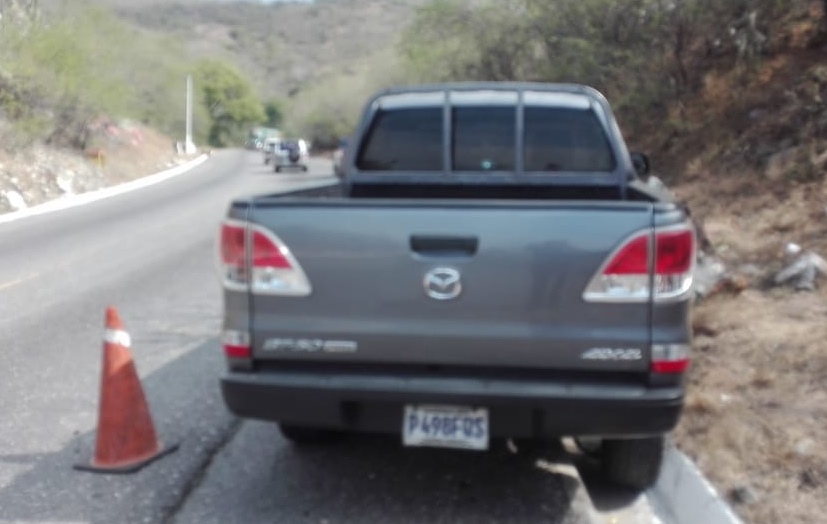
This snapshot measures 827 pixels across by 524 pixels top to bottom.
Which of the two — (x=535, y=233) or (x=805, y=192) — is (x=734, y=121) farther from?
(x=535, y=233)

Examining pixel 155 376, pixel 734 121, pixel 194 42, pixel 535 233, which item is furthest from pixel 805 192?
pixel 194 42

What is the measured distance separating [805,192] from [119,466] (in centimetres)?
843

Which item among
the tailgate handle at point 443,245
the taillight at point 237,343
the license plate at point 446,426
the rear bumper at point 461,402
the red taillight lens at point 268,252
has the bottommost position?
the license plate at point 446,426

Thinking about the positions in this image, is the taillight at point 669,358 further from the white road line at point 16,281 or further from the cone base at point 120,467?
the white road line at point 16,281

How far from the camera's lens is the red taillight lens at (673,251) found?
14.1 feet

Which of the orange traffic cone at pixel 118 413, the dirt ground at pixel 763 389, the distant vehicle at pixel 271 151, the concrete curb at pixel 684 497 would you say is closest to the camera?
the concrete curb at pixel 684 497

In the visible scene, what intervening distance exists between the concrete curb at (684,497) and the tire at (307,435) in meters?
1.77

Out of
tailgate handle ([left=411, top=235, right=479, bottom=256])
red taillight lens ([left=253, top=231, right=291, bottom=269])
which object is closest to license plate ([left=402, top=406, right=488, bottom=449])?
tailgate handle ([left=411, top=235, right=479, bottom=256])

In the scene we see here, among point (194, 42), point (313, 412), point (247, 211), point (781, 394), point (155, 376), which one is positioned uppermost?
point (247, 211)

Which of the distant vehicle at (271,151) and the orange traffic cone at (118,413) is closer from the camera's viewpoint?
the orange traffic cone at (118,413)

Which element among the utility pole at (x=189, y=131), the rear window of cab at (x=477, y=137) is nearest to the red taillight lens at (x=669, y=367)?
the rear window of cab at (x=477, y=137)

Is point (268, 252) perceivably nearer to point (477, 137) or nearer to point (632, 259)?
point (632, 259)

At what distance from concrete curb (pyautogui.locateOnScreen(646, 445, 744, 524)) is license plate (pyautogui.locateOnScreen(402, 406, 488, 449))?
111 cm

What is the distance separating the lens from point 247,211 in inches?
181
